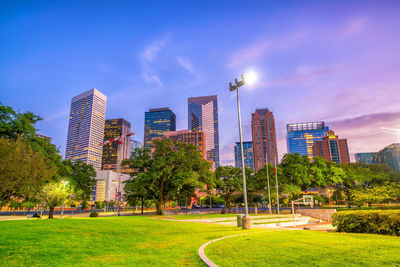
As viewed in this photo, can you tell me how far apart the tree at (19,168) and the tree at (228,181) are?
99.7 ft

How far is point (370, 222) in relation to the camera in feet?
48.7

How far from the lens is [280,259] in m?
7.65

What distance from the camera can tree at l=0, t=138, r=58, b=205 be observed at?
2669 cm

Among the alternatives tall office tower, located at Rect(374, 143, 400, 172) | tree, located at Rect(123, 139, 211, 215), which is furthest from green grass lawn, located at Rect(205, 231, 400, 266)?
tall office tower, located at Rect(374, 143, 400, 172)

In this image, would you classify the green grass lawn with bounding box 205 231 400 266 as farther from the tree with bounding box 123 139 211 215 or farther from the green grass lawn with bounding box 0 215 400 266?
the tree with bounding box 123 139 211 215

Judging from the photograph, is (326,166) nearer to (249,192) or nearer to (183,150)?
(249,192)

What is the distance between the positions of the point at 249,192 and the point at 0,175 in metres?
44.3

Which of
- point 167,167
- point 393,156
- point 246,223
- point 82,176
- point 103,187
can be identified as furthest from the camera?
point 103,187

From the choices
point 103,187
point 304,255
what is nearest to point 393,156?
point 304,255

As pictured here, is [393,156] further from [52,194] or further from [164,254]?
[164,254]

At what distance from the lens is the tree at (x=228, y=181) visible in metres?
48.9

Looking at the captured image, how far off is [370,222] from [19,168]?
3523 cm

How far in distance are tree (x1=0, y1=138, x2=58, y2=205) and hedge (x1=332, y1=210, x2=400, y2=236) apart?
32915mm

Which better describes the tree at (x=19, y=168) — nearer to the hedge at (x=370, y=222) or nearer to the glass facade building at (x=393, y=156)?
the hedge at (x=370, y=222)
